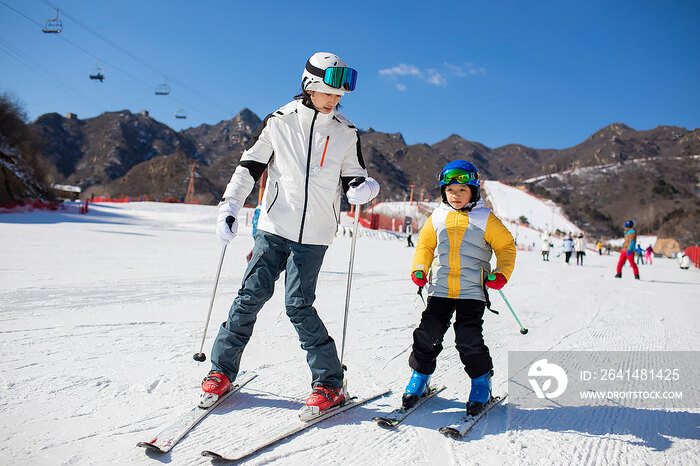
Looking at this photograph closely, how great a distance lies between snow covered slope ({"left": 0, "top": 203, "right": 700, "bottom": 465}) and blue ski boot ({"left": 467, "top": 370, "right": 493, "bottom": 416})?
0.29ft

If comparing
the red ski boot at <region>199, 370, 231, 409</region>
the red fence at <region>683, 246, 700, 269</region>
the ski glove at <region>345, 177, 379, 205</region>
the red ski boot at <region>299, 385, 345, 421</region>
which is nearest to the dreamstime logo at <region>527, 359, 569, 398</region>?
the red ski boot at <region>299, 385, 345, 421</region>

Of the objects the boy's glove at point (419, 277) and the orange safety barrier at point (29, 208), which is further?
the orange safety barrier at point (29, 208)

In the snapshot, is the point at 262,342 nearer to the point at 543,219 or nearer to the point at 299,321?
the point at 299,321

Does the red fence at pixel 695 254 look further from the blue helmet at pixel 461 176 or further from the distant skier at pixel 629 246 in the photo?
the blue helmet at pixel 461 176

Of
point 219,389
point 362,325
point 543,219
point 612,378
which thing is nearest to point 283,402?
point 219,389

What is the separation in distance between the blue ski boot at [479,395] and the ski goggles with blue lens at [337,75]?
1756 mm

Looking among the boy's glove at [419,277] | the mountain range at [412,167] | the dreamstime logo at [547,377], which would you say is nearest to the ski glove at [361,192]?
the boy's glove at [419,277]

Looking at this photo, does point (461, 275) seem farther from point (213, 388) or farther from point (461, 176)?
point (213, 388)

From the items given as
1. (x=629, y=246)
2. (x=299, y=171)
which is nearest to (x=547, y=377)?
(x=299, y=171)

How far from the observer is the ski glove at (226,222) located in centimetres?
237

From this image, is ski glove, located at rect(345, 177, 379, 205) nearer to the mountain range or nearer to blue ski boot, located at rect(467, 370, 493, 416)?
blue ski boot, located at rect(467, 370, 493, 416)

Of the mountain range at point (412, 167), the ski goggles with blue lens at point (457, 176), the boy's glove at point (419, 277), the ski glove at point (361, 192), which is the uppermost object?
the mountain range at point (412, 167)

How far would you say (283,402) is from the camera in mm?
2395

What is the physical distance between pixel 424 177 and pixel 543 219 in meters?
70.2
